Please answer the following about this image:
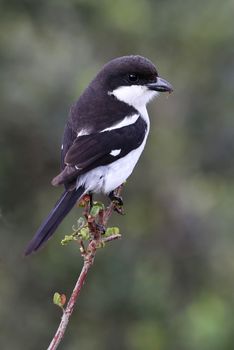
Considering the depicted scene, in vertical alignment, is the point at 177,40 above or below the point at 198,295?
above

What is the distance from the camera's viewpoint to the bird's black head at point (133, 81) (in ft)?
15.7

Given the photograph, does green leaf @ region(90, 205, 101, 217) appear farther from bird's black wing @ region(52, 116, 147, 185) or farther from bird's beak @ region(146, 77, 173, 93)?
bird's beak @ region(146, 77, 173, 93)

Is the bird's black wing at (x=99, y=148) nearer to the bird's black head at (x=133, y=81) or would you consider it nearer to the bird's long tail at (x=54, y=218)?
the bird's long tail at (x=54, y=218)

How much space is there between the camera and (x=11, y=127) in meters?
6.20

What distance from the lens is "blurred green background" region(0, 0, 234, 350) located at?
6.24 metres

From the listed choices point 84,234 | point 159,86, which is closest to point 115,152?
point 159,86

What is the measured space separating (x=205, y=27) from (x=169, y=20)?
0.31 m

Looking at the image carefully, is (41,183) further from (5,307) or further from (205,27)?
(205,27)

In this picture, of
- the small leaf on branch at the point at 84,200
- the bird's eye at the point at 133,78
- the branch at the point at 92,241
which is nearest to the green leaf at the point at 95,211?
the branch at the point at 92,241

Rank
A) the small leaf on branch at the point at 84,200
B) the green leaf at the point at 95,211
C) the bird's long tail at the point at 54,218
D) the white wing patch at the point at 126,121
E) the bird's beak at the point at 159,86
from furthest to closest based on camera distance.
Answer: the bird's beak at the point at 159,86, the white wing patch at the point at 126,121, the small leaf on branch at the point at 84,200, the bird's long tail at the point at 54,218, the green leaf at the point at 95,211

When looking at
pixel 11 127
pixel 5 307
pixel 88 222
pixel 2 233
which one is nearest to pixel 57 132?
pixel 11 127

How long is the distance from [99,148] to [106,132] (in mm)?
131

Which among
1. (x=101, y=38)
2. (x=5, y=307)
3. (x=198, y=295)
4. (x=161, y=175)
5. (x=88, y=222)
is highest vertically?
(x=101, y=38)

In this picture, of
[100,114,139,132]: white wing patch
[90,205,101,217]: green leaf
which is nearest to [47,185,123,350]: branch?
[90,205,101,217]: green leaf
